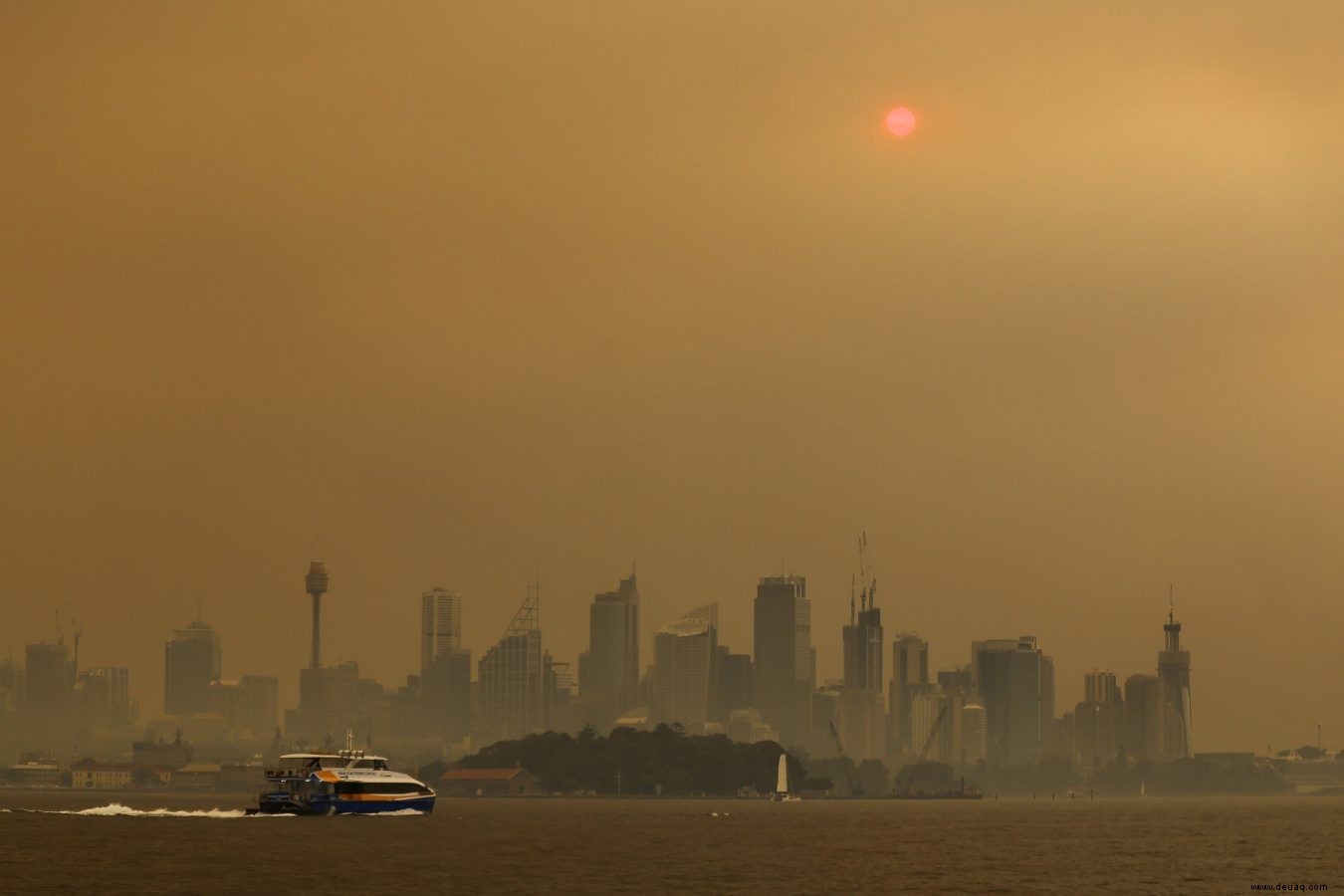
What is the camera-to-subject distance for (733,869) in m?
169

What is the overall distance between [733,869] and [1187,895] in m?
41.0

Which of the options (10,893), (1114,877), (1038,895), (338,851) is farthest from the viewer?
(338,851)

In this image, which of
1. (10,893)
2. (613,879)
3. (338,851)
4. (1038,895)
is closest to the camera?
(10,893)

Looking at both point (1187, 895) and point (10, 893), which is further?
point (1187, 895)

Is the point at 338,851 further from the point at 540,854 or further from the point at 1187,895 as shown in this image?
the point at 1187,895

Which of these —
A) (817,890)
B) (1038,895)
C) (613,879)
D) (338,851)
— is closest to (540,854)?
(338,851)

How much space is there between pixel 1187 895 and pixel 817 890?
2823cm

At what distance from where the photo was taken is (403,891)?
140 metres

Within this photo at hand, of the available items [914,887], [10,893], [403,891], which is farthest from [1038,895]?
[10,893]

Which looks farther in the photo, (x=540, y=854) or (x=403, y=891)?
(x=540, y=854)

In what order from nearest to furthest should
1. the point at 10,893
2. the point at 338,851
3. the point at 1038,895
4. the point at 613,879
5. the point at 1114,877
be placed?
the point at 10,893 < the point at 1038,895 < the point at 613,879 < the point at 1114,877 < the point at 338,851

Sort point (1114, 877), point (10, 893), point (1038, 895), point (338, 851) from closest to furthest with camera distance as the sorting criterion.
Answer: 1. point (10, 893)
2. point (1038, 895)
3. point (1114, 877)
4. point (338, 851)

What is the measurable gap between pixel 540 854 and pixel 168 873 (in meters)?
45.6

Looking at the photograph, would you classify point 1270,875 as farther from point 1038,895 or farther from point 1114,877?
point 1038,895
